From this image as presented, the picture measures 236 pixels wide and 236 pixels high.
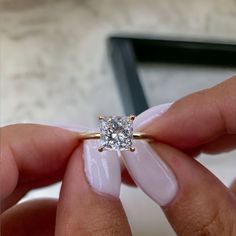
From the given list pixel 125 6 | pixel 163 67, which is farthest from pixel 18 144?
pixel 125 6

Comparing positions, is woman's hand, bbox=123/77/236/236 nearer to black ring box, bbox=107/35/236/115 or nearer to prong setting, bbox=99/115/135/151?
prong setting, bbox=99/115/135/151

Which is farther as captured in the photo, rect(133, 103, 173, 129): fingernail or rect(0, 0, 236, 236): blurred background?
rect(0, 0, 236, 236): blurred background

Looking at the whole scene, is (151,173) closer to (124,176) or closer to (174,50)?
(124,176)

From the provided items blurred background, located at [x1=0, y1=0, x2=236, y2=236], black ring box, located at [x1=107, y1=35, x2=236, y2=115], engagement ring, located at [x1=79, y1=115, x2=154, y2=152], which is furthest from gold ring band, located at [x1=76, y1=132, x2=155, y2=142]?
black ring box, located at [x1=107, y1=35, x2=236, y2=115]

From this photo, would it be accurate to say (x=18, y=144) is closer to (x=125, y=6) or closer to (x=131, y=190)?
(x=131, y=190)

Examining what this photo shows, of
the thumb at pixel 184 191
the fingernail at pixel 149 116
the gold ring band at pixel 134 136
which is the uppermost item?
the fingernail at pixel 149 116

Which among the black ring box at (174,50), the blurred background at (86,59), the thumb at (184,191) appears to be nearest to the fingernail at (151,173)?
the thumb at (184,191)

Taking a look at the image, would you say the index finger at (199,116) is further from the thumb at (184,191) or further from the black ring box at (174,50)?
the black ring box at (174,50)
